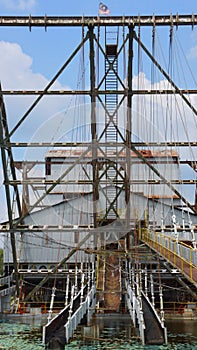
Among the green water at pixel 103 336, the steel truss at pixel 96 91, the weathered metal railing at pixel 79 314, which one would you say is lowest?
the green water at pixel 103 336

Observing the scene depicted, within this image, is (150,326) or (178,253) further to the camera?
(178,253)

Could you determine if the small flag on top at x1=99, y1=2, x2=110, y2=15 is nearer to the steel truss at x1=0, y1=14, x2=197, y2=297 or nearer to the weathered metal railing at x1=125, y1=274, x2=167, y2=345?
the steel truss at x1=0, y1=14, x2=197, y2=297

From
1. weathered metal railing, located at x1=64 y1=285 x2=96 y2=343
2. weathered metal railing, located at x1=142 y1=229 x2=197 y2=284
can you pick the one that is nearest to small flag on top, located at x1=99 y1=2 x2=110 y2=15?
weathered metal railing, located at x1=142 y1=229 x2=197 y2=284

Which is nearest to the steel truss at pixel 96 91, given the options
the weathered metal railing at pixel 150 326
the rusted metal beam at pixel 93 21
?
the rusted metal beam at pixel 93 21

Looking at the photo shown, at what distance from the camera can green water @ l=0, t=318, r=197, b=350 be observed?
16.0 m

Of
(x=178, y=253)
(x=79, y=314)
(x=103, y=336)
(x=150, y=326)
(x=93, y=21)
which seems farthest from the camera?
(x=93, y=21)

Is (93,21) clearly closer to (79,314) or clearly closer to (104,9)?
(104,9)

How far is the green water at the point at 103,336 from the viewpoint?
52.5 ft

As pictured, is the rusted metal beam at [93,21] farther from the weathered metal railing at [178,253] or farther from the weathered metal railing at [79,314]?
the weathered metal railing at [79,314]

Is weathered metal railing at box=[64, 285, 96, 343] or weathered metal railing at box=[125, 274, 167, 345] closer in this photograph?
weathered metal railing at box=[125, 274, 167, 345]

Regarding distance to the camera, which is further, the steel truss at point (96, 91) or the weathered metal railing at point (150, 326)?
the steel truss at point (96, 91)

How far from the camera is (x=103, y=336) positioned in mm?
18000

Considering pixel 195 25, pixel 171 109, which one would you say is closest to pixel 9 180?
pixel 171 109

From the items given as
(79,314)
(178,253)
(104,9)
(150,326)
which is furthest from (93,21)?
(150,326)
